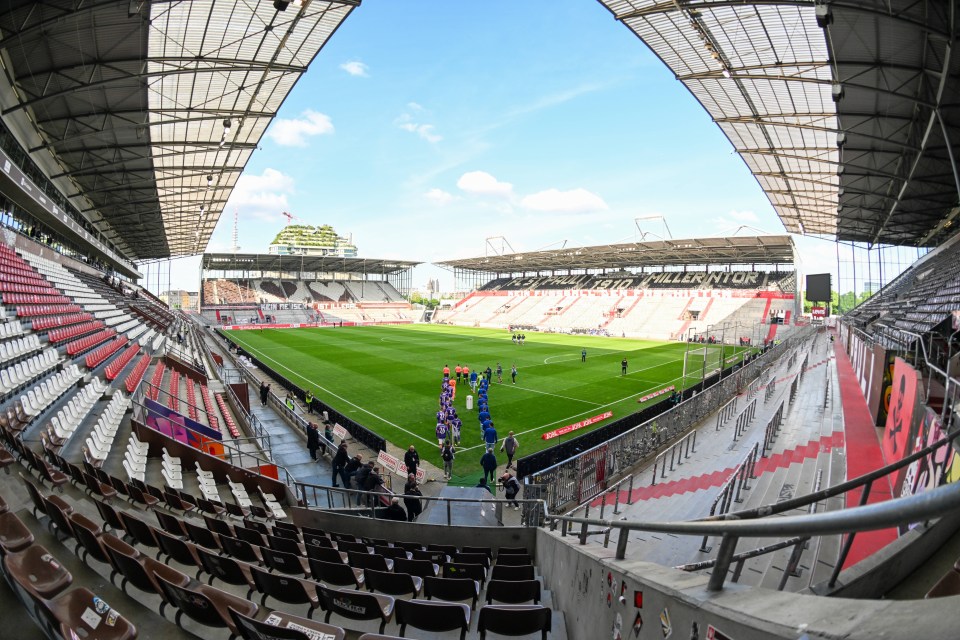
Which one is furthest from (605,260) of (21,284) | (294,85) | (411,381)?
(21,284)

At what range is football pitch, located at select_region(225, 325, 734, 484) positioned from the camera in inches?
719

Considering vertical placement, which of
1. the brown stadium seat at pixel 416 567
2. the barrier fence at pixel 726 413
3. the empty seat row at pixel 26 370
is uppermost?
the empty seat row at pixel 26 370

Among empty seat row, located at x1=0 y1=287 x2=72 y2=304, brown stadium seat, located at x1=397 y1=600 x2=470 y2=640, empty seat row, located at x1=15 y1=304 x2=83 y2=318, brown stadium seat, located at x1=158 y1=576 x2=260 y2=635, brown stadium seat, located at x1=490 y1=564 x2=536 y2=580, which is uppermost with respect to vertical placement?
empty seat row, located at x1=0 y1=287 x2=72 y2=304

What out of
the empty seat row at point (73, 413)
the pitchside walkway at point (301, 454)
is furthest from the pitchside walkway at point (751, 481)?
the empty seat row at point (73, 413)

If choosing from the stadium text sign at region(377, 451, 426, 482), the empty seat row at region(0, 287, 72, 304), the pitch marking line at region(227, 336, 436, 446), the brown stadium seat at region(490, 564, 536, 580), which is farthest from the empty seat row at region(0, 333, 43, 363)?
the brown stadium seat at region(490, 564, 536, 580)

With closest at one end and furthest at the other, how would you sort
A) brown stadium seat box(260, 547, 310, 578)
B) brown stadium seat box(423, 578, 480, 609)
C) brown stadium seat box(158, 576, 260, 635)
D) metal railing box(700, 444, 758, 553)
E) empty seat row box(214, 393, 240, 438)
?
brown stadium seat box(158, 576, 260, 635), brown stadium seat box(423, 578, 480, 609), brown stadium seat box(260, 547, 310, 578), metal railing box(700, 444, 758, 553), empty seat row box(214, 393, 240, 438)

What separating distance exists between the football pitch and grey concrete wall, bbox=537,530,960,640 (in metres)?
9.85

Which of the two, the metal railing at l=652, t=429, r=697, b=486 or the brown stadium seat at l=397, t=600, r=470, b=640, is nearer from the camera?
the brown stadium seat at l=397, t=600, r=470, b=640

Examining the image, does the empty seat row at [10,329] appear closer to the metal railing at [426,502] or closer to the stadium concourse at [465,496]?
the stadium concourse at [465,496]

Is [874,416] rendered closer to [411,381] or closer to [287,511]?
[287,511]

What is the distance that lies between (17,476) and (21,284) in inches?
649

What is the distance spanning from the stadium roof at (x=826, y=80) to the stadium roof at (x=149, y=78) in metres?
11.9

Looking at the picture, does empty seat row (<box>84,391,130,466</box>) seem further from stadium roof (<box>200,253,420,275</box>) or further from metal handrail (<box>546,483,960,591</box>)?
stadium roof (<box>200,253,420,275</box>)

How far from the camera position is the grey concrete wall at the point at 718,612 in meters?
1.55
